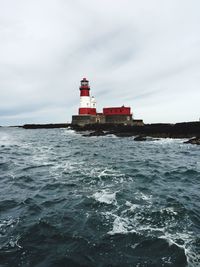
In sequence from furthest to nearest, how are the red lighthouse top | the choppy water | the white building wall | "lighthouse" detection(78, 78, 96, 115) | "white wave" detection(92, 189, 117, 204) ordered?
the white building wall
"lighthouse" detection(78, 78, 96, 115)
the red lighthouse top
"white wave" detection(92, 189, 117, 204)
the choppy water

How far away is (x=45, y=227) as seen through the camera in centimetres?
727

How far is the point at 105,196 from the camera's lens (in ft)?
32.8

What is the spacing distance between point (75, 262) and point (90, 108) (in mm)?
63636

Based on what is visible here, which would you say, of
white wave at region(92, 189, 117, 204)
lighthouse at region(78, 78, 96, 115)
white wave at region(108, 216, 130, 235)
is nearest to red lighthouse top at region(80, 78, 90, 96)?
lighthouse at region(78, 78, 96, 115)

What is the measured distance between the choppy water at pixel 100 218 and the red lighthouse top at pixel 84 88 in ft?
172

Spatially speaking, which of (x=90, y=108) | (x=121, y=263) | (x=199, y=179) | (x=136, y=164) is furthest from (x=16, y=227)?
(x=90, y=108)

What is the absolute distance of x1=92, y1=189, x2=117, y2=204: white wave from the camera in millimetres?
9441

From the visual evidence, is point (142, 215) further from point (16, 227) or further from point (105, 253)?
point (16, 227)

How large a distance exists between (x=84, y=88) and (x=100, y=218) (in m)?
59.1

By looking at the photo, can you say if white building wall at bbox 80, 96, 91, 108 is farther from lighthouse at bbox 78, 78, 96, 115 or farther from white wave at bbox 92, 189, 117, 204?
white wave at bbox 92, 189, 117, 204

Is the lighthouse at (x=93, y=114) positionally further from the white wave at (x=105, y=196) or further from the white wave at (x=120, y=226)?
the white wave at (x=120, y=226)

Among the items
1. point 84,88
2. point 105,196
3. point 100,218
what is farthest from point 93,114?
point 100,218

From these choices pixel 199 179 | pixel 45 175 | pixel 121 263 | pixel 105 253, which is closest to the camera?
pixel 121 263

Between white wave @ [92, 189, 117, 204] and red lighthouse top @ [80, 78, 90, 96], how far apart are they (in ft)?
185
